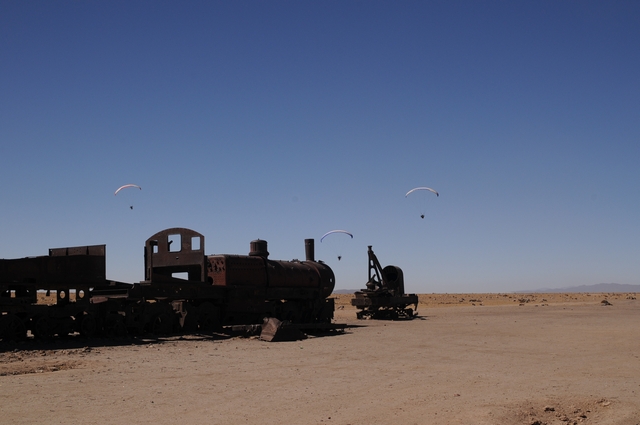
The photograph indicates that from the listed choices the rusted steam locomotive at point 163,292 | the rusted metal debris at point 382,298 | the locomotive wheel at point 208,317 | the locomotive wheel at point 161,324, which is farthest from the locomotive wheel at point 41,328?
the rusted metal debris at point 382,298

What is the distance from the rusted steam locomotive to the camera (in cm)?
1884

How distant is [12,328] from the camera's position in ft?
60.1

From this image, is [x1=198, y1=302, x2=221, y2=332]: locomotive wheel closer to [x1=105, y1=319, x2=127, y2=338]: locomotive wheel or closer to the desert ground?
the desert ground

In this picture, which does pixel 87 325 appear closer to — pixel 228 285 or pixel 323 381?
pixel 228 285

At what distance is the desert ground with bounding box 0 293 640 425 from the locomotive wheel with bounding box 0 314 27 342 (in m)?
0.74

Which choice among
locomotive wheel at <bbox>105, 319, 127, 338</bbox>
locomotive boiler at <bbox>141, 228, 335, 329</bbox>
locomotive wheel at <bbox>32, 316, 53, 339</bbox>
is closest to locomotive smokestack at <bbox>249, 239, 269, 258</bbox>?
locomotive boiler at <bbox>141, 228, 335, 329</bbox>

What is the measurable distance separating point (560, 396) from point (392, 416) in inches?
122

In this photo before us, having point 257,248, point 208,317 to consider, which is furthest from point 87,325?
point 257,248

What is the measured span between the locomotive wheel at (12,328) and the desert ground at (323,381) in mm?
744

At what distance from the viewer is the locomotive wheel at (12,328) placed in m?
18.2

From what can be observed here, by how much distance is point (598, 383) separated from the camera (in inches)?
458

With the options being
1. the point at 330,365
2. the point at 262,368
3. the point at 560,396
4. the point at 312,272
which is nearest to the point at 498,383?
the point at 560,396

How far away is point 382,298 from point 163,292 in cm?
1395

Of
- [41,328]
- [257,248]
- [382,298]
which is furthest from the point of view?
[382,298]
